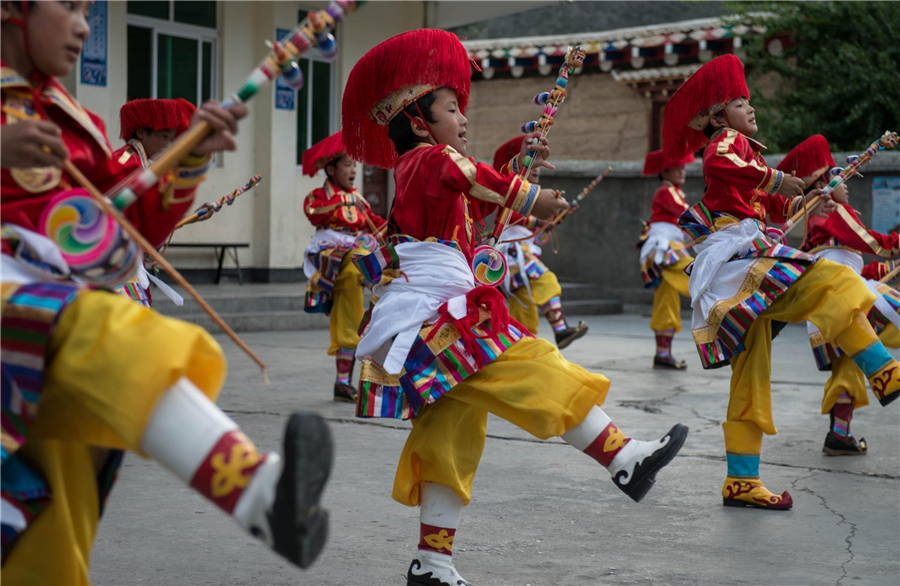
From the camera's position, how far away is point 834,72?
13281mm

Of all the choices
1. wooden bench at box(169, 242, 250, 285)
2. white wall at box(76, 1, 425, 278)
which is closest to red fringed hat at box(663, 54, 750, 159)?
wooden bench at box(169, 242, 250, 285)

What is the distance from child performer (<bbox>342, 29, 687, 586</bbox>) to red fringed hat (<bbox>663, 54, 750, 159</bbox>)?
1.17 m

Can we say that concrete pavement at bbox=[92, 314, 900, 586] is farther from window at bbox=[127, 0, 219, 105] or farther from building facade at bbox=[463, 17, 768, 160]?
building facade at bbox=[463, 17, 768, 160]

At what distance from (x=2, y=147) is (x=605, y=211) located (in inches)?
481

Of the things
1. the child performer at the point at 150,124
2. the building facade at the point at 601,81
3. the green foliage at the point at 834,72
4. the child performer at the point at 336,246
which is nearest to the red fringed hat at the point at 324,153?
the child performer at the point at 336,246

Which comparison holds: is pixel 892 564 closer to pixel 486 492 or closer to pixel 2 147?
pixel 486 492

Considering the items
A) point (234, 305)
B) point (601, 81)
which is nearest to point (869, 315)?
point (234, 305)

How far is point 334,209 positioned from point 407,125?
3244 mm

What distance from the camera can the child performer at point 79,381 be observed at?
1.68 meters

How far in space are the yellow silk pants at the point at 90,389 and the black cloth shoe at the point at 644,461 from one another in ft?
4.06

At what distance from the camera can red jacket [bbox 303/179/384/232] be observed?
6.36 metres

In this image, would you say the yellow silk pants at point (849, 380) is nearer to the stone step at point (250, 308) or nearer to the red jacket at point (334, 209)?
the red jacket at point (334, 209)

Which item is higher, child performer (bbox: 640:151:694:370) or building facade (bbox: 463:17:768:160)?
building facade (bbox: 463:17:768:160)

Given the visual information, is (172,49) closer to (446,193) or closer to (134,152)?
(134,152)
